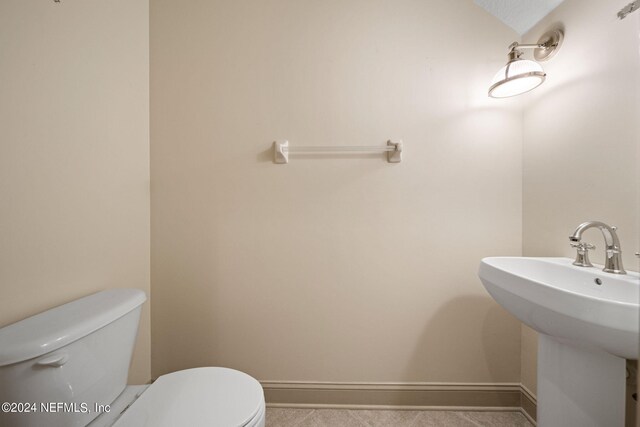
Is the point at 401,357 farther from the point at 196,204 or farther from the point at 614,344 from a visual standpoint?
the point at 196,204

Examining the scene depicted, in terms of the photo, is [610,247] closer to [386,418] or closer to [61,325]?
[386,418]

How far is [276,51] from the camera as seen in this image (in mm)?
1201

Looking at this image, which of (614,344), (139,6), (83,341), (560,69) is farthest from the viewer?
(139,6)

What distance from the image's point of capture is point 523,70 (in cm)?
93

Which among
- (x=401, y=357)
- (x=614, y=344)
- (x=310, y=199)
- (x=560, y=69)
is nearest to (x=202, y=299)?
(x=310, y=199)

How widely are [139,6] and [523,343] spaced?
2630mm

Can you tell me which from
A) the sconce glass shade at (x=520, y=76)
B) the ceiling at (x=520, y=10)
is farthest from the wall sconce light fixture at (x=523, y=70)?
the ceiling at (x=520, y=10)

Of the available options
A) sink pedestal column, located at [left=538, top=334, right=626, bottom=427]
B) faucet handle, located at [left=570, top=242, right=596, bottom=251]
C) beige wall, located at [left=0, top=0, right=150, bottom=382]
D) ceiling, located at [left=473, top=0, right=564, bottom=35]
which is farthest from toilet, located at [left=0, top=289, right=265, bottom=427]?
ceiling, located at [left=473, top=0, right=564, bottom=35]

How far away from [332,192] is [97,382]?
111cm

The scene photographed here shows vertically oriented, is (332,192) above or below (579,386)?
above

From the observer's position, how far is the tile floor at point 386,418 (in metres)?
1.10

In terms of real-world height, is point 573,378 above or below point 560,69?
below

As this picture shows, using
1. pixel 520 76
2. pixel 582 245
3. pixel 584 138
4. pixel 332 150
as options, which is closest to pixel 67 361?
pixel 332 150

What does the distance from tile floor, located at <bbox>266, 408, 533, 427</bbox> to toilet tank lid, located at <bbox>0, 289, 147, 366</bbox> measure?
0.89 metres
